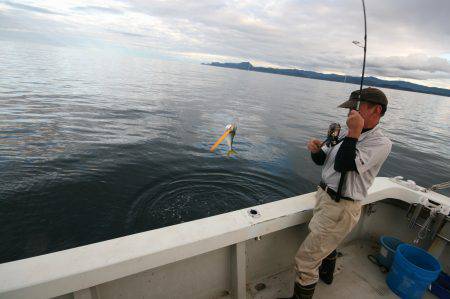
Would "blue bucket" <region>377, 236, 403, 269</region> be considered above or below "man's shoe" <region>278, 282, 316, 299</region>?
below

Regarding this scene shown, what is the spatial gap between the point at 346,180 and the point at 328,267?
1.51m

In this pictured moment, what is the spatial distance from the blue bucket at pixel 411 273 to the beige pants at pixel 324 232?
130 cm

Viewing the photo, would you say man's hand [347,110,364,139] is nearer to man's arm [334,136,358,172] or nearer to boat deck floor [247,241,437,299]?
man's arm [334,136,358,172]

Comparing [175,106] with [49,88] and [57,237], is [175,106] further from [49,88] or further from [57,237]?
[57,237]

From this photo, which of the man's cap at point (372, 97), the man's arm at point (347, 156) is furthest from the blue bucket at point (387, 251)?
the man's cap at point (372, 97)

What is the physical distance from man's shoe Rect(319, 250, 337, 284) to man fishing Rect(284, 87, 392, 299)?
0.67 metres

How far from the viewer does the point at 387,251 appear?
4.25 m

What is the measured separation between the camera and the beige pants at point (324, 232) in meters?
3.07

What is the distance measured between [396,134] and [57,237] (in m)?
26.6

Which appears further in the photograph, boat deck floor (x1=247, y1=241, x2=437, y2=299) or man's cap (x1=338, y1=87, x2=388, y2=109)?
boat deck floor (x1=247, y1=241, x2=437, y2=299)

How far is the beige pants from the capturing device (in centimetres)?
307

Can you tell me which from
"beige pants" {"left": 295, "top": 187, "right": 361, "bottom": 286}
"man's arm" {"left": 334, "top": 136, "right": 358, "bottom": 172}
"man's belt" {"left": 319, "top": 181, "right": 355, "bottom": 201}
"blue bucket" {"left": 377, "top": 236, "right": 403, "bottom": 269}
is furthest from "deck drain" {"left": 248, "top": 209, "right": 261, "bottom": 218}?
"blue bucket" {"left": 377, "top": 236, "right": 403, "bottom": 269}

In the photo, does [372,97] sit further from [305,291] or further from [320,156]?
[305,291]

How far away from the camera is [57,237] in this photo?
584 cm
